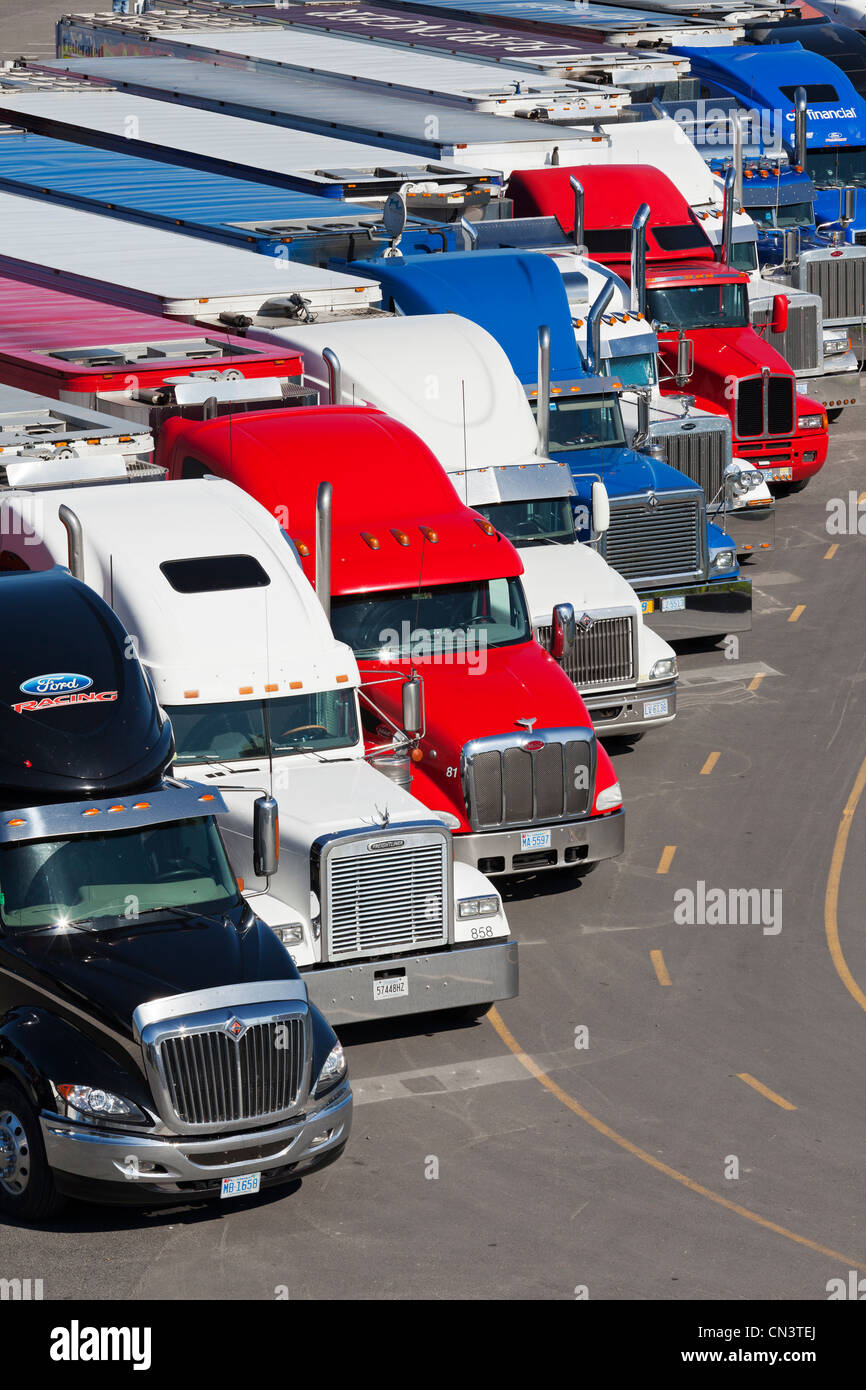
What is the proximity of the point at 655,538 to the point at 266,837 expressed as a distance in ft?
34.4

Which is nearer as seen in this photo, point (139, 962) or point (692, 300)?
point (139, 962)

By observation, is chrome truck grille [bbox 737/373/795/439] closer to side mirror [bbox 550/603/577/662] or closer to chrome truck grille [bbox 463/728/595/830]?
side mirror [bbox 550/603/577/662]

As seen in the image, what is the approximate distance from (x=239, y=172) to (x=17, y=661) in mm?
22051

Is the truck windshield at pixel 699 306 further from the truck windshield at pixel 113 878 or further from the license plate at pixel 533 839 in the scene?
the truck windshield at pixel 113 878

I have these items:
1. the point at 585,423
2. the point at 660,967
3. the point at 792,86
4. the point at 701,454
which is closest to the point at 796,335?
the point at 701,454

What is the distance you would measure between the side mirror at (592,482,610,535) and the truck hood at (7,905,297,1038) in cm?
919

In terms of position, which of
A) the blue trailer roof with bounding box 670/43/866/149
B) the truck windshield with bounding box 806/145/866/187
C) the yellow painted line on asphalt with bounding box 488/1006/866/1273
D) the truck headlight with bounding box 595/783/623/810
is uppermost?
the blue trailer roof with bounding box 670/43/866/149

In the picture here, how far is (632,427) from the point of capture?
26844 mm

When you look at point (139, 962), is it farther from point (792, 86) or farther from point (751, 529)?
point (792, 86)

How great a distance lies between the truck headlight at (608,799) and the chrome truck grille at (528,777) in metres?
0.11

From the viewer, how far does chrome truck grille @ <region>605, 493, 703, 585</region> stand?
80.2 ft

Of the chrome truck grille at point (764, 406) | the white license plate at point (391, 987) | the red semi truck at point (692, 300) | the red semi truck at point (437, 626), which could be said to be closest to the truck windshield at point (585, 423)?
the red semi truck at point (692, 300)

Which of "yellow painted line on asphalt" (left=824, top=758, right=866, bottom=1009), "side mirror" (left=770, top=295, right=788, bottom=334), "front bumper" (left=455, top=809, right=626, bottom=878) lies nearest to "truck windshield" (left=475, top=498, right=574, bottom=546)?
"yellow painted line on asphalt" (left=824, top=758, right=866, bottom=1009)

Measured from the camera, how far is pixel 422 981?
16125 millimetres
